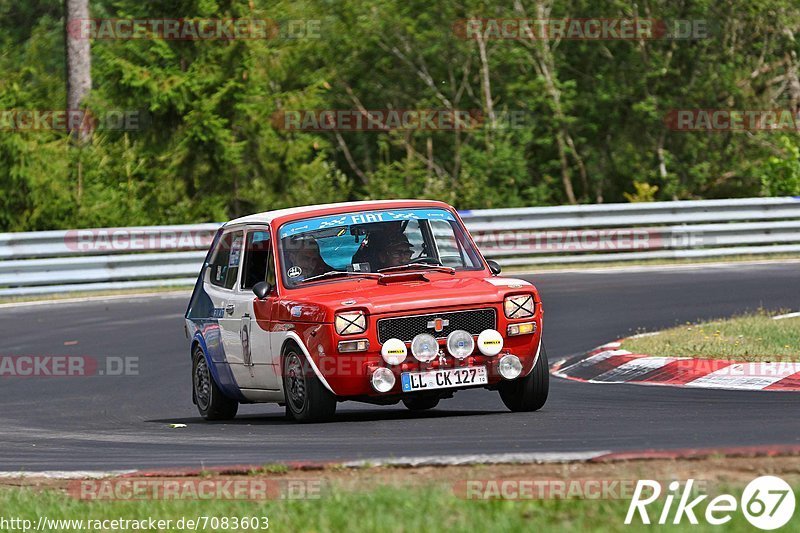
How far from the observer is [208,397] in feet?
38.9

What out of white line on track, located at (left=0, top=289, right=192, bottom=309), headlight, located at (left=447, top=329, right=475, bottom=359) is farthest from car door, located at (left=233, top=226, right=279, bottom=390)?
white line on track, located at (left=0, top=289, right=192, bottom=309)

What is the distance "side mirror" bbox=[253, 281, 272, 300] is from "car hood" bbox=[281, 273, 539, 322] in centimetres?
23

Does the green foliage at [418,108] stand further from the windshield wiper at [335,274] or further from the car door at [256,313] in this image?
the windshield wiper at [335,274]

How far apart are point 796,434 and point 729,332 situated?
5.79 m

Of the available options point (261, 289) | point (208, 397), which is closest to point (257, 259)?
point (261, 289)

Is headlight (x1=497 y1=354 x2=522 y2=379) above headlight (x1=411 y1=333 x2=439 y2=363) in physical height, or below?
below

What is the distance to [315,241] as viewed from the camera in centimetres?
1081

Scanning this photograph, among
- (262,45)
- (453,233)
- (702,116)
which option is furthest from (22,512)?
(702,116)

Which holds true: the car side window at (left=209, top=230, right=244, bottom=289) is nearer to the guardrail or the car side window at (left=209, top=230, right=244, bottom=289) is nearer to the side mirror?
the side mirror

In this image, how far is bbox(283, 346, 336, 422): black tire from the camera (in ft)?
32.3

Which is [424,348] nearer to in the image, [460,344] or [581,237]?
[460,344]

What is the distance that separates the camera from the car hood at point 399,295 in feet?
31.7

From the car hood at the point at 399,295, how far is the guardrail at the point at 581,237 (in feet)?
42.5

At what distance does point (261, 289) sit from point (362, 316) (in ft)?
3.87
